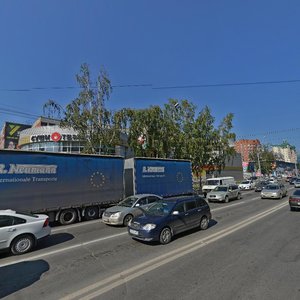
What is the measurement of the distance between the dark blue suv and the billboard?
72.1 metres

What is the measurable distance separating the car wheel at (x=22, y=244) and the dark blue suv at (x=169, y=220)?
3.33 meters

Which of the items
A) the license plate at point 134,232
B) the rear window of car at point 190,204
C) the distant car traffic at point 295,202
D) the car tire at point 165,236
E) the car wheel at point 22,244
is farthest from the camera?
the distant car traffic at point 295,202

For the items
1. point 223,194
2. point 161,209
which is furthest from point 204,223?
point 223,194

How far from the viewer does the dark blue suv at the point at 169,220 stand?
31.1 ft

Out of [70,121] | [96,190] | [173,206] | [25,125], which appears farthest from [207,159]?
[25,125]

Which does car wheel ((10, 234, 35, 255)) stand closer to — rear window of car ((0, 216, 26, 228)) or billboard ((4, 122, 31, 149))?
rear window of car ((0, 216, 26, 228))

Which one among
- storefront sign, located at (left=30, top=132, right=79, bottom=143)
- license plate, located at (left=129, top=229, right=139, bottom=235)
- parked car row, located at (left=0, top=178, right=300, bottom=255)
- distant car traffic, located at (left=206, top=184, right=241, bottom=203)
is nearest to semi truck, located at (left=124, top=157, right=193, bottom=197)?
distant car traffic, located at (left=206, top=184, right=241, bottom=203)

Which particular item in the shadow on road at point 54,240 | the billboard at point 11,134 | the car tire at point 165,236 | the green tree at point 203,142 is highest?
the billboard at point 11,134

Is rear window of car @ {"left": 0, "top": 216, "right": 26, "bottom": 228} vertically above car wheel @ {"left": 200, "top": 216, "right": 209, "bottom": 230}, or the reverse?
rear window of car @ {"left": 0, "top": 216, "right": 26, "bottom": 228}

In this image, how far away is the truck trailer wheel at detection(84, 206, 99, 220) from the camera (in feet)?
51.9

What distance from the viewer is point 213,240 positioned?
32.6ft

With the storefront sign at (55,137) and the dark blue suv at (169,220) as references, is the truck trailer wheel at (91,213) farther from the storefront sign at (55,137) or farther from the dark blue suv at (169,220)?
the storefront sign at (55,137)

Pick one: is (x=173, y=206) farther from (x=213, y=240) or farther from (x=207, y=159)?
(x=207, y=159)

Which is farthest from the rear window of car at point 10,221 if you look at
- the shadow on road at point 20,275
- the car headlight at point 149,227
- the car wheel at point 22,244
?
the car headlight at point 149,227
